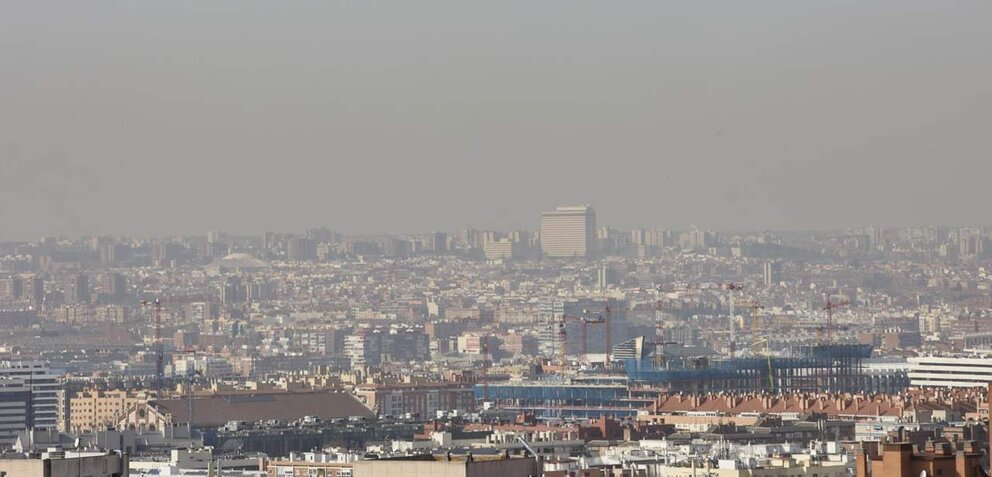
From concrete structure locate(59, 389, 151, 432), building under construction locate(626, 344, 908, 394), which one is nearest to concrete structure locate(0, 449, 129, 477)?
concrete structure locate(59, 389, 151, 432)

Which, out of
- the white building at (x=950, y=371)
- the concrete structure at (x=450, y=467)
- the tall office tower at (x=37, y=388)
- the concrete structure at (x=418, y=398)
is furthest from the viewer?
the concrete structure at (x=418, y=398)

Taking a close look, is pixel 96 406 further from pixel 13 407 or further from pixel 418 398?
pixel 418 398

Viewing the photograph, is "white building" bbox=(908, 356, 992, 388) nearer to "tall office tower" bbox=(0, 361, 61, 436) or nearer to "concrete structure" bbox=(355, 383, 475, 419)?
"concrete structure" bbox=(355, 383, 475, 419)

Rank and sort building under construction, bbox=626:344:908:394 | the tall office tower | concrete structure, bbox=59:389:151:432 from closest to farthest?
concrete structure, bbox=59:389:151:432 < the tall office tower < building under construction, bbox=626:344:908:394

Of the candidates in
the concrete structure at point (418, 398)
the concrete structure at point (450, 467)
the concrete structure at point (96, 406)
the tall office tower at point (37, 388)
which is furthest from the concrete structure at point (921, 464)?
the concrete structure at point (418, 398)

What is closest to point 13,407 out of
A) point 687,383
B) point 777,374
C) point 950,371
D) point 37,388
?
point 37,388

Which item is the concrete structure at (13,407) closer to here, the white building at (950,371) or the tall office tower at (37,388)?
the tall office tower at (37,388)
